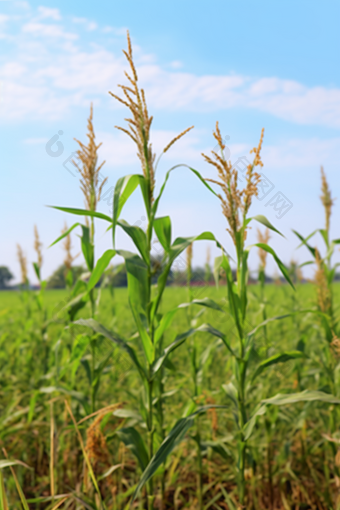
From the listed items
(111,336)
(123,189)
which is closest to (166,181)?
(123,189)

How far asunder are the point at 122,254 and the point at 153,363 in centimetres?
51

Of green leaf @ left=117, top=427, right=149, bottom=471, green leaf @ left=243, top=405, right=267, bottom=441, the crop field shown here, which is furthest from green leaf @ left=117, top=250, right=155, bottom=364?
green leaf @ left=243, top=405, right=267, bottom=441

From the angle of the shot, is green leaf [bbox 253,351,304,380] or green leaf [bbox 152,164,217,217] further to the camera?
green leaf [bbox 253,351,304,380]

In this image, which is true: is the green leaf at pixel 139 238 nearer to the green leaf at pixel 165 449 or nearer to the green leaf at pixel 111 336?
the green leaf at pixel 111 336

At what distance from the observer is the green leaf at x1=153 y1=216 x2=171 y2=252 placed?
1983 millimetres

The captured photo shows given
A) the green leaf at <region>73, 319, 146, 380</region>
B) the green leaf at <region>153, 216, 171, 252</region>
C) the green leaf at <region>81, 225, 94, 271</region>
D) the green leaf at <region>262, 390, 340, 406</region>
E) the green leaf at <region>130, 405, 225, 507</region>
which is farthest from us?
the green leaf at <region>81, 225, 94, 271</region>

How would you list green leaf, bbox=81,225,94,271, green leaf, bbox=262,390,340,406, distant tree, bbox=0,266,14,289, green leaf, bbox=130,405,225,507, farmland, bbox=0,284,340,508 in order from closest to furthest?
green leaf, bbox=130,405,225,507 < green leaf, bbox=262,390,340,406 < green leaf, bbox=81,225,94,271 < farmland, bbox=0,284,340,508 < distant tree, bbox=0,266,14,289

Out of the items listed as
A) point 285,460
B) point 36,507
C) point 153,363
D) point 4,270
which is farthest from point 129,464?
point 4,270

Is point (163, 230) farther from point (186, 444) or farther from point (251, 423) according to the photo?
point (186, 444)

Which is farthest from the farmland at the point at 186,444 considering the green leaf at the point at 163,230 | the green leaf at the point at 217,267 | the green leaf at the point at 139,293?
the green leaf at the point at 163,230

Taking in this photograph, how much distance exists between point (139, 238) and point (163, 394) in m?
1.28

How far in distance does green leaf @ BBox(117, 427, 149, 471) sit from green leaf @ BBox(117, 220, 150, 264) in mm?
869

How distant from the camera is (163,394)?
2.68 m

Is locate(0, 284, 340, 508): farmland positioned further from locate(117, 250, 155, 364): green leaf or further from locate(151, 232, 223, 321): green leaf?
locate(151, 232, 223, 321): green leaf
